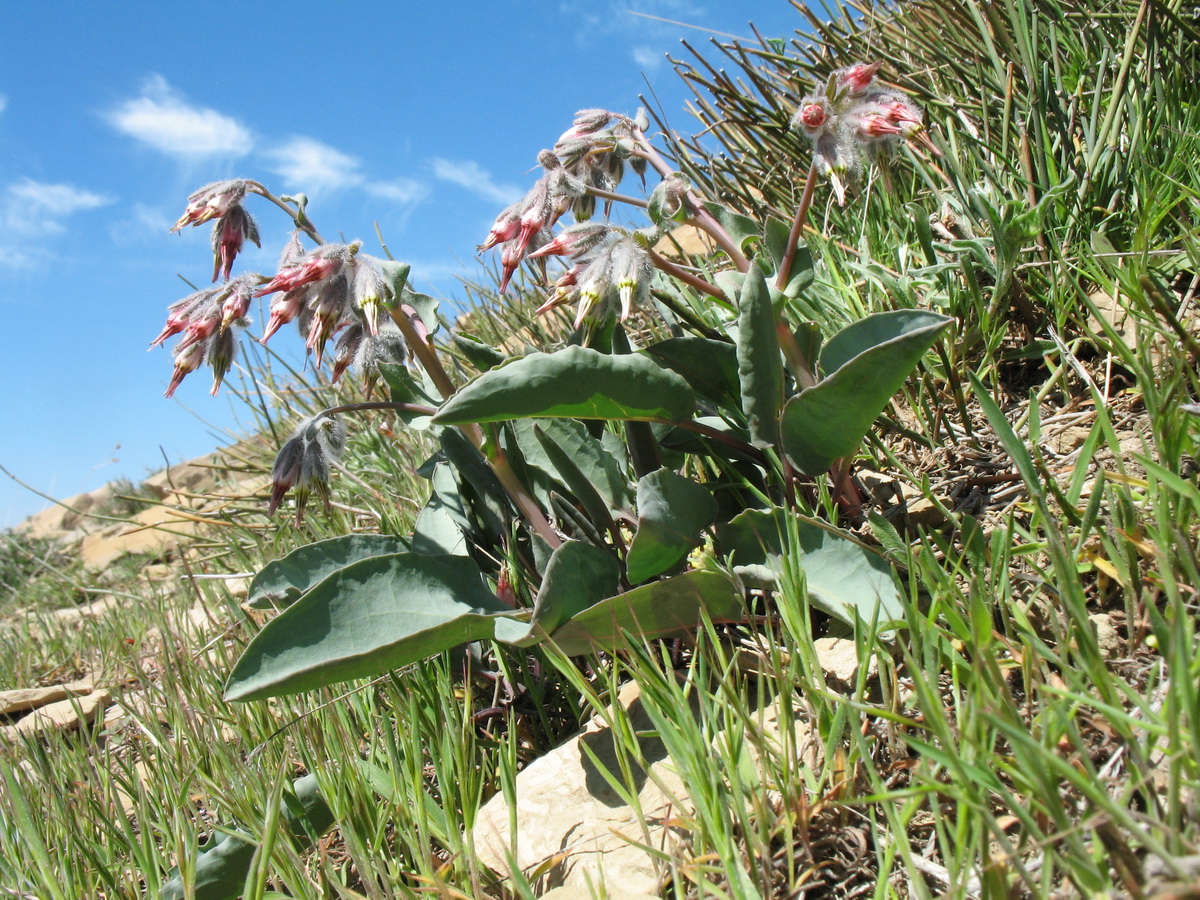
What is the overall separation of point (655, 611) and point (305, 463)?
2.95ft

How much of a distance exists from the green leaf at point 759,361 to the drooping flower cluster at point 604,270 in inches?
7.9

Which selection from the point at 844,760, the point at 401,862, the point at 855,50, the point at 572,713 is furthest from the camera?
the point at 855,50

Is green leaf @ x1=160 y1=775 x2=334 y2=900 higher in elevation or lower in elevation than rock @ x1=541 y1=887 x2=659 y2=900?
higher

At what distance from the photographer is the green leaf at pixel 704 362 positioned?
174 centimetres

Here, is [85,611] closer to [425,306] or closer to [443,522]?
[443,522]

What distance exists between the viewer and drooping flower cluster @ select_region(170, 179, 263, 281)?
1985mm

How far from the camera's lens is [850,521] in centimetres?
179

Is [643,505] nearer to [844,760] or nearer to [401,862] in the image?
[844,760]

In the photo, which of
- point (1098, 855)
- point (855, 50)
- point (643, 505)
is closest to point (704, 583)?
point (643, 505)

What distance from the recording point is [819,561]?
4.69 feet

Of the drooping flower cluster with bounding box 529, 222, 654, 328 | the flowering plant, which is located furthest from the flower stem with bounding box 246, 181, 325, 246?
the drooping flower cluster with bounding box 529, 222, 654, 328

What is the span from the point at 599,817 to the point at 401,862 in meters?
0.30

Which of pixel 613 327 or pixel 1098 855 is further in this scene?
pixel 613 327

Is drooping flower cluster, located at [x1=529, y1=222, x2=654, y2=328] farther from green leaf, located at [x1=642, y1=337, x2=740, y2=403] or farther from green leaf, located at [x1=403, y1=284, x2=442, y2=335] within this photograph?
green leaf, located at [x1=403, y1=284, x2=442, y2=335]
